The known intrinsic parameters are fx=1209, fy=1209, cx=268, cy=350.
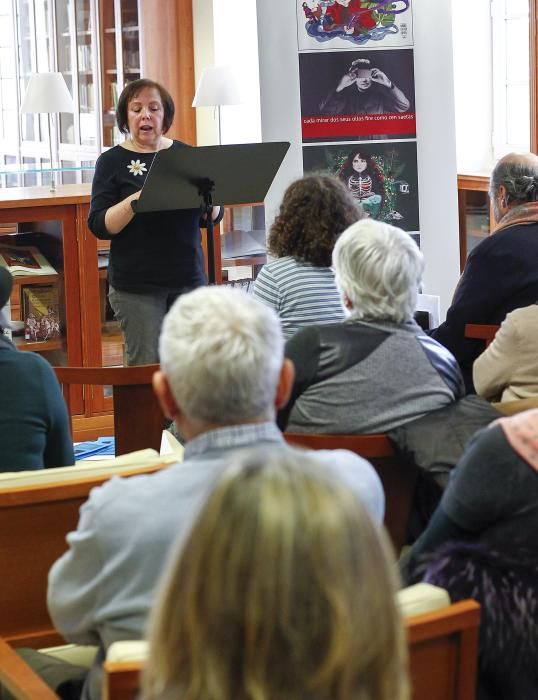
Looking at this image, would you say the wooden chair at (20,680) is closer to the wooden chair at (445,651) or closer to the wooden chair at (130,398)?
the wooden chair at (445,651)

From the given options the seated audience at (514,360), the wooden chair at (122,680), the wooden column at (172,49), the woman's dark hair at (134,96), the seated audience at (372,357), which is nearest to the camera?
the wooden chair at (122,680)

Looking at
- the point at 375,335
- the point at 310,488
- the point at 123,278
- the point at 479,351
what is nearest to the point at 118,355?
the point at 123,278

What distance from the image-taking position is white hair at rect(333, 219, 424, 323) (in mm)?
2609

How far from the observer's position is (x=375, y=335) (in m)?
2.57

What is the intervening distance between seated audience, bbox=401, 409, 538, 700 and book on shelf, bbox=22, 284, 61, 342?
3.59 m

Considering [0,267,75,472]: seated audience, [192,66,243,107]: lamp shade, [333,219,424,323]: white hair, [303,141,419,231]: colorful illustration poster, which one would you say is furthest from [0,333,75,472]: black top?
[192,66,243,107]: lamp shade

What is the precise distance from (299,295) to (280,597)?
2.36m

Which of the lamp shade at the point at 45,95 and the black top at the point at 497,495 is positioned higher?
the lamp shade at the point at 45,95

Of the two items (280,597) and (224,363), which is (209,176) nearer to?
(224,363)

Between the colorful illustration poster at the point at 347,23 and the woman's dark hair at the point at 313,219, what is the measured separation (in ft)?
6.55

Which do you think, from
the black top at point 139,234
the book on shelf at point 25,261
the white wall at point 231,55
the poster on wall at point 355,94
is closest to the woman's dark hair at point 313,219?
the black top at point 139,234

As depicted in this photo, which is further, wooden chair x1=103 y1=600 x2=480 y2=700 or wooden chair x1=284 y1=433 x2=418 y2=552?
wooden chair x1=284 y1=433 x2=418 y2=552

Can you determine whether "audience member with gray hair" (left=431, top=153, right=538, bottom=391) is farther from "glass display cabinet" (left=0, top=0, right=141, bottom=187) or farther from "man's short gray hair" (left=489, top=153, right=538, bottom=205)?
"glass display cabinet" (left=0, top=0, right=141, bottom=187)

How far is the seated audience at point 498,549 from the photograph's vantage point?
176cm
